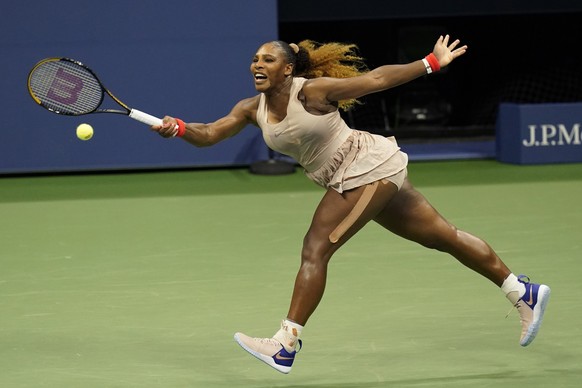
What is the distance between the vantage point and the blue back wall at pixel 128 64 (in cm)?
1188

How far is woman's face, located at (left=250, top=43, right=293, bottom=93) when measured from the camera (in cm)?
569

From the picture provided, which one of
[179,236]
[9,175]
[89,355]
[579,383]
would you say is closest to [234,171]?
[9,175]

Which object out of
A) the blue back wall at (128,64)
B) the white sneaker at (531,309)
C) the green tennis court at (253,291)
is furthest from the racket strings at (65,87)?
the blue back wall at (128,64)

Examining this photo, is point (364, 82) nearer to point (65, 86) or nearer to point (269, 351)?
point (269, 351)

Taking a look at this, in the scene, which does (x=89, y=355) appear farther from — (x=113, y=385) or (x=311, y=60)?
(x=311, y=60)

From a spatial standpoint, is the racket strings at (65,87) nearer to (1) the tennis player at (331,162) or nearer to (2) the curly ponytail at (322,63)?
(1) the tennis player at (331,162)

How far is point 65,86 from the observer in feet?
21.3

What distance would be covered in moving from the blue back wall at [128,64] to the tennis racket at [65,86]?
5.41 meters

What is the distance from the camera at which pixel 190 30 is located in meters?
12.0

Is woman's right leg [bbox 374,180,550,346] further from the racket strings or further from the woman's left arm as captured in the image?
the racket strings

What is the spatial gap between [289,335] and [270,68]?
1.28 m

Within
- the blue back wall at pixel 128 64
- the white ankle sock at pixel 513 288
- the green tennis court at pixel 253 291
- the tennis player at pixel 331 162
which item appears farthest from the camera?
the blue back wall at pixel 128 64

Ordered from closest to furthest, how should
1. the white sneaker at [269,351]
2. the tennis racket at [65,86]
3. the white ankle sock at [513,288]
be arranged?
the white sneaker at [269,351] → the white ankle sock at [513,288] → the tennis racket at [65,86]

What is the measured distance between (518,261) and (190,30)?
5237 mm
